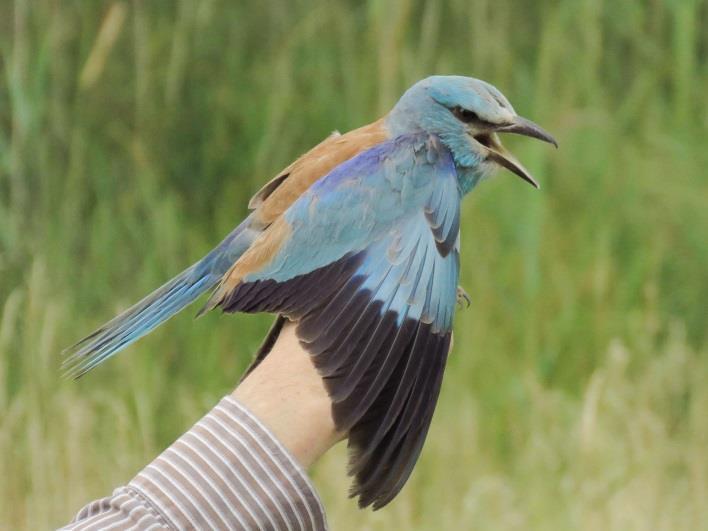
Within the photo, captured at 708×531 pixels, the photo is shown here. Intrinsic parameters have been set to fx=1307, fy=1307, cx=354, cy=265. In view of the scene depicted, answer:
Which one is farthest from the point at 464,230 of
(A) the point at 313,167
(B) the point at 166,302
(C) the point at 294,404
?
(C) the point at 294,404

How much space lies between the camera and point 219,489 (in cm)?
128

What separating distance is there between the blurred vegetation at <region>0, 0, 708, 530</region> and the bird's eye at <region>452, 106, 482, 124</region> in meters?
1.07

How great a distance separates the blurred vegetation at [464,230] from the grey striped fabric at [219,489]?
1574 mm

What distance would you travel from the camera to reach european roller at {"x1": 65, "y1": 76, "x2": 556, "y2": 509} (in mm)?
1487

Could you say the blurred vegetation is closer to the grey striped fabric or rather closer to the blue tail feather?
the blue tail feather

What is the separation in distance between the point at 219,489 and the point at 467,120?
894mm

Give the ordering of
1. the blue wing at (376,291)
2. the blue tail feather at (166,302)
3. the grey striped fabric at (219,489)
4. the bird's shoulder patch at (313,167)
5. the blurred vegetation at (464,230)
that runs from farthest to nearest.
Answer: the blurred vegetation at (464,230)
the blue tail feather at (166,302)
the bird's shoulder patch at (313,167)
the blue wing at (376,291)
the grey striped fabric at (219,489)

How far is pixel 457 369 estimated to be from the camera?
310 centimetres

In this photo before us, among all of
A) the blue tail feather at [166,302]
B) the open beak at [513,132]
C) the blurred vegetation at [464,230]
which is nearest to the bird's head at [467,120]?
the open beak at [513,132]

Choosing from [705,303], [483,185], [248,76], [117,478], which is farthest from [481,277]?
[117,478]

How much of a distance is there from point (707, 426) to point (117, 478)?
4.51 feet

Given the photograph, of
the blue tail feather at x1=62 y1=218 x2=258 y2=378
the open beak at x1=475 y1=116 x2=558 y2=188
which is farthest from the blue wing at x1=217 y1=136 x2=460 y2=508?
the blue tail feather at x1=62 y1=218 x2=258 y2=378

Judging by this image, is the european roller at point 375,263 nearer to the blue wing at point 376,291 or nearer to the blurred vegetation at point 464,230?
the blue wing at point 376,291

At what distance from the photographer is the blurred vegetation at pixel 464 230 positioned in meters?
2.93
